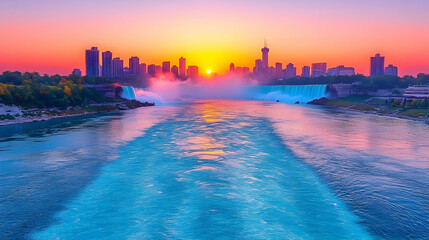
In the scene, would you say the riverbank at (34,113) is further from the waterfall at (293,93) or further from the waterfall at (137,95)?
the waterfall at (293,93)

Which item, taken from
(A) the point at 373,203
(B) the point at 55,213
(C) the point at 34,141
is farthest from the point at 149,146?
(A) the point at 373,203

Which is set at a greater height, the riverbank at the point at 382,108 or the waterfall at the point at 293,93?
the waterfall at the point at 293,93

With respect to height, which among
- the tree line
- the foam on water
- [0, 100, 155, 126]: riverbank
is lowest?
the foam on water

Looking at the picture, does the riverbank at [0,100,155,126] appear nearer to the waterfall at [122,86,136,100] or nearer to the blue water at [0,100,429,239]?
the blue water at [0,100,429,239]

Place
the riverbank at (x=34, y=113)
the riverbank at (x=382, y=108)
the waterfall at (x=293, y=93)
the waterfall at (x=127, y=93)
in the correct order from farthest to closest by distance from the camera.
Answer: the waterfall at (x=293, y=93) → the waterfall at (x=127, y=93) → the riverbank at (x=382, y=108) → the riverbank at (x=34, y=113)

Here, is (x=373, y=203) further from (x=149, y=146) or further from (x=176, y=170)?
(x=149, y=146)

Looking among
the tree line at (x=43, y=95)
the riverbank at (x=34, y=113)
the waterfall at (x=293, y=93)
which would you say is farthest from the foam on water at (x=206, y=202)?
the waterfall at (x=293, y=93)

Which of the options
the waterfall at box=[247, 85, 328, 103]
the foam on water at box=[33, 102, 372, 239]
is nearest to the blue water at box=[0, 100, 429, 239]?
the foam on water at box=[33, 102, 372, 239]
